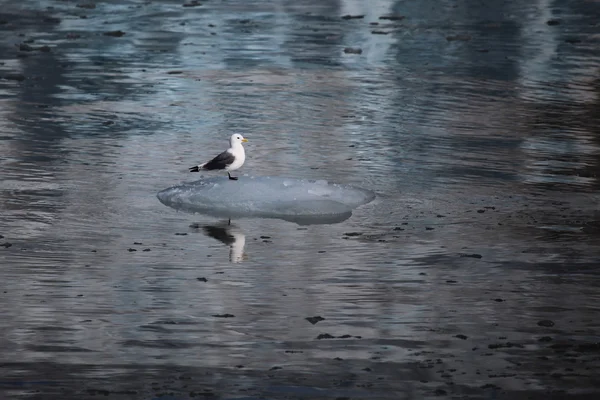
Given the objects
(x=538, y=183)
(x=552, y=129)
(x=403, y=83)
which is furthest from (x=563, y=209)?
(x=403, y=83)

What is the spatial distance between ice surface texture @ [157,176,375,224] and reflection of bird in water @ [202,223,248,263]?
1.70ft

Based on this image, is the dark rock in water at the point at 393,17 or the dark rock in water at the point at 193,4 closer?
the dark rock in water at the point at 393,17

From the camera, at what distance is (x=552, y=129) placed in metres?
17.7

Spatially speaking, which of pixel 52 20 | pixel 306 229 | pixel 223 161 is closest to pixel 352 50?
pixel 52 20

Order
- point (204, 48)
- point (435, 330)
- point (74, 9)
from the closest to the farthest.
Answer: point (435, 330) < point (204, 48) < point (74, 9)

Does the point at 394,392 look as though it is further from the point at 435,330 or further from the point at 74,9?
the point at 74,9

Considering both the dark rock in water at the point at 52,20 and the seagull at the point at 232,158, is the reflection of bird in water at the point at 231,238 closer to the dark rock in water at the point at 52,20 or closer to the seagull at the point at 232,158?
the seagull at the point at 232,158

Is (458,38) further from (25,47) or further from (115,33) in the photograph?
(25,47)

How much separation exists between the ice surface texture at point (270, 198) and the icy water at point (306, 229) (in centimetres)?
19

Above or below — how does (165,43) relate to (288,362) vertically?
below

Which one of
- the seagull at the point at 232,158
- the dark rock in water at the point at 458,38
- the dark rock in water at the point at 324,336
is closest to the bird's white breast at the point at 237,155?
the seagull at the point at 232,158

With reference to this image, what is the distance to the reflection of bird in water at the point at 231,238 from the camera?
11.3 meters

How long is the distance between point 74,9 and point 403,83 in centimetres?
1283

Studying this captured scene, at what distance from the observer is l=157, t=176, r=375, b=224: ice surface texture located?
508 inches
